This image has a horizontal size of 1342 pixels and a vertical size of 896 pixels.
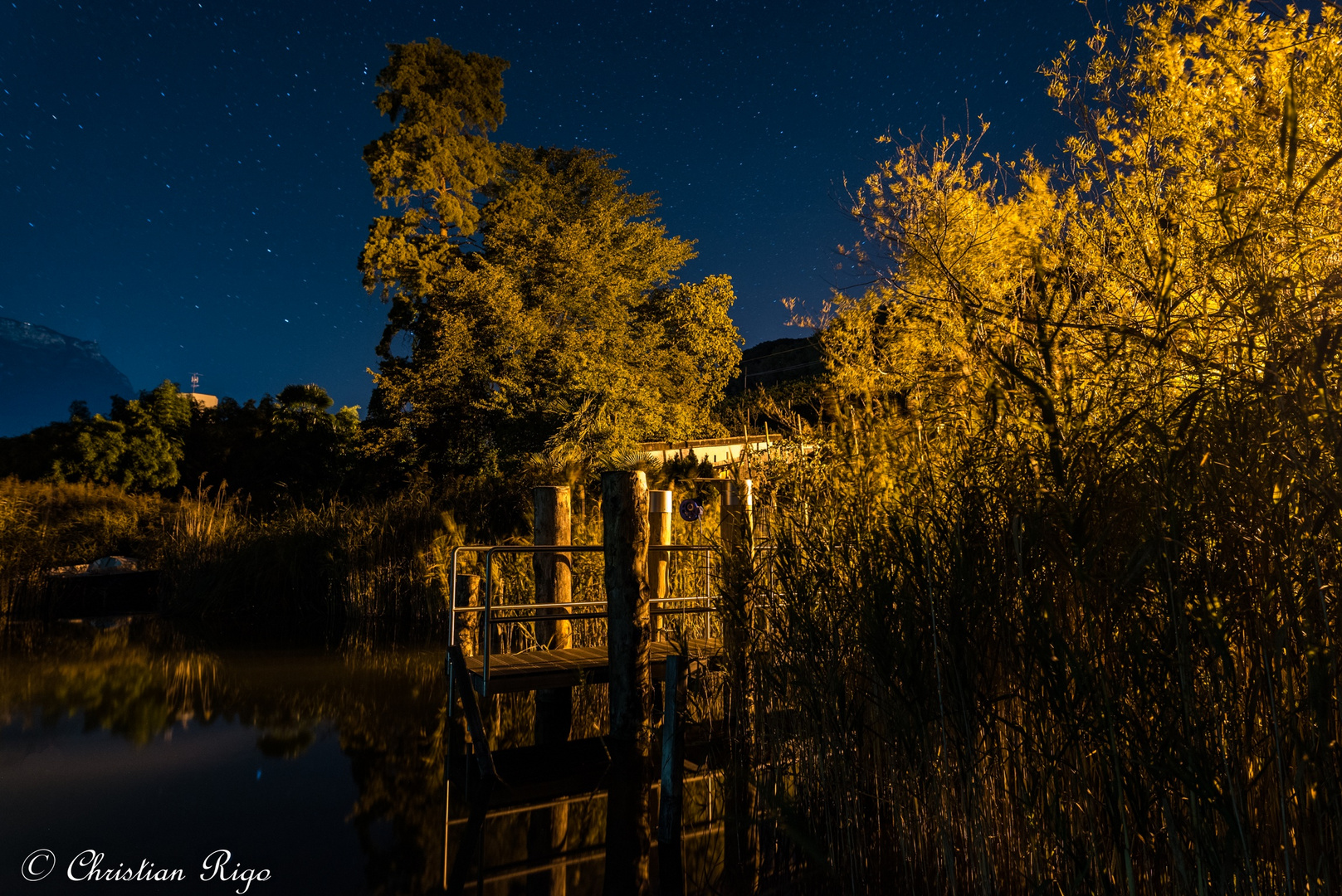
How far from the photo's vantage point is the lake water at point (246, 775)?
421 cm

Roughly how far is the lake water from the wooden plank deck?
733mm

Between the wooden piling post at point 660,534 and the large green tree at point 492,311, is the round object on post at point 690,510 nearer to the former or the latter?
the wooden piling post at point 660,534

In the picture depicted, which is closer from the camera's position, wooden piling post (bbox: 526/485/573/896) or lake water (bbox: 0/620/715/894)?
lake water (bbox: 0/620/715/894)

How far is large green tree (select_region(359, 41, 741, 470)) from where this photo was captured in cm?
1959

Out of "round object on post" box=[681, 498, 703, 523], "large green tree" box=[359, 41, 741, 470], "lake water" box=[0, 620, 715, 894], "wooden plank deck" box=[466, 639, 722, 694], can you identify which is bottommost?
"lake water" box=[0, 620, 715, 894]

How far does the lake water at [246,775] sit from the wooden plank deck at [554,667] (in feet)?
2.41

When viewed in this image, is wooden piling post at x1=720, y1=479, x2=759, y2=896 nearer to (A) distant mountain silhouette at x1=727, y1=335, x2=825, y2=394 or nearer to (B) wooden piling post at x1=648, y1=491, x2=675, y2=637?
(B) wooden piling post at x1=648, y1=491, x2=675, y2=637

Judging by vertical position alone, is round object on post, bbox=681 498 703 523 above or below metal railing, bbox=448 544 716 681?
above

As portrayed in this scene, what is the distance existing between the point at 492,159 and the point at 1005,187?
20.5 meters

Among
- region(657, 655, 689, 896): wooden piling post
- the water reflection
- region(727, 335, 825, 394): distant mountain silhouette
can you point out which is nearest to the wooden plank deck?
region(657, 655, 689, 896): wooden piling post

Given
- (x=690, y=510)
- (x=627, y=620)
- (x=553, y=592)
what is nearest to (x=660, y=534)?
(x=690, y=510)

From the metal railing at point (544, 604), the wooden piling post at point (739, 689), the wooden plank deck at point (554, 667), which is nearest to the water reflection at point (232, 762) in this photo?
the wooden plank deck at point (554, 667)

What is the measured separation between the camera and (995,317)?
2.99 meters

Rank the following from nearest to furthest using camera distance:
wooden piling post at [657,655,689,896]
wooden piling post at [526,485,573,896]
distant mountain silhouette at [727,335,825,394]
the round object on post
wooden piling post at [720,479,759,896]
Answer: wooden piling post at [720,479,759,896], wooden piling post at [657,655,689,896], wooden piling post at [526,485,573,896], the round object on post, distant mountain silhouette at [727,335,825,394]
